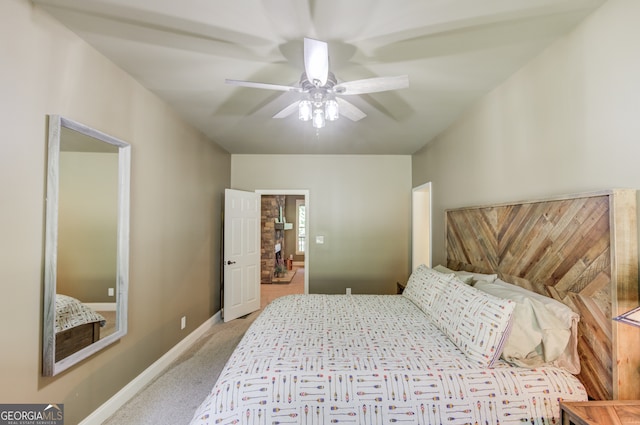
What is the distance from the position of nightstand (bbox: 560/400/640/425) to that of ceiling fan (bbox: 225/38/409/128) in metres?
1.77

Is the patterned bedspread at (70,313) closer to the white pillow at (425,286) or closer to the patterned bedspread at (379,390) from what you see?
the patterned bedspread at (379,390)

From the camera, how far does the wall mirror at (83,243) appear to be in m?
1.49

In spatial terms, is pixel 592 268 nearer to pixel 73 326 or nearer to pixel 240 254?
pixel 73 326

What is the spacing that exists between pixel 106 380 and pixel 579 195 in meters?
3.27

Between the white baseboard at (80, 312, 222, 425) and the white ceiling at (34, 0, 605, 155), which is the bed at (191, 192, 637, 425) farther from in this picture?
the white baseboard at (80, 312, 222, 425)

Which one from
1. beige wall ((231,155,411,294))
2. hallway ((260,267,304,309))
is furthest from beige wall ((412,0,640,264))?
hallway ((260,267,304,309))

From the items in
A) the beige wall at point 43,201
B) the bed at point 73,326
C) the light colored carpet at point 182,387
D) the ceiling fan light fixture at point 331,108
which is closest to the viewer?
the beige wall at point 43,201

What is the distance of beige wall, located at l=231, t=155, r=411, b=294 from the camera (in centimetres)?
441

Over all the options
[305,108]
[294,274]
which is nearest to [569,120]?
[305,108]

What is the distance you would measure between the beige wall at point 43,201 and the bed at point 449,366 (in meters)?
1.07

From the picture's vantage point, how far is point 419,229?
165 inches

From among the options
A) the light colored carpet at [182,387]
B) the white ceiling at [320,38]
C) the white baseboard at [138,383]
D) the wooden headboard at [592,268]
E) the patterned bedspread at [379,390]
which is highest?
the white ceiling at [320,38]

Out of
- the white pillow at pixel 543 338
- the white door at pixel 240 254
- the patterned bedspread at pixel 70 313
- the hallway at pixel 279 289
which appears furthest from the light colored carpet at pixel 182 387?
the white pillow at pixel 543 338

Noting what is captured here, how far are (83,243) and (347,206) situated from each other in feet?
11.2
